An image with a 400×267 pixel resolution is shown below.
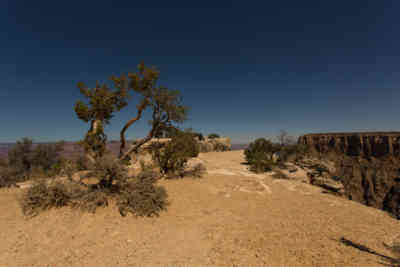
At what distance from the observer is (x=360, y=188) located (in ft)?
63.3

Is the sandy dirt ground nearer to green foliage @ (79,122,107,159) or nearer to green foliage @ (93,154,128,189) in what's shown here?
green foliage @ (93,154,128,189)

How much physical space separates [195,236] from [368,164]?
124 feet

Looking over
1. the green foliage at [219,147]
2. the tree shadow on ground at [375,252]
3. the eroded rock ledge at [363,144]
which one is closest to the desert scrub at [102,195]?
the tree shadow on ground at [375,252]

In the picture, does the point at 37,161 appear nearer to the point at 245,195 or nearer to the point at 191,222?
the point at 191,222

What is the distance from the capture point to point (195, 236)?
372cm

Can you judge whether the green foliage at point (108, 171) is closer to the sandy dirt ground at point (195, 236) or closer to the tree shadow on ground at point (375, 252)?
the sandy dirt ground at point (195, 236)

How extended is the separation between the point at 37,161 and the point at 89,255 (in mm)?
14659

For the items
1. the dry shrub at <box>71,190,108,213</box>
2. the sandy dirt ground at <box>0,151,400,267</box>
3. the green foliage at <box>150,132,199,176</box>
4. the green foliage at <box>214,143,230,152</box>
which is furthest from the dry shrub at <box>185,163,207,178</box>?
the green foliage at <box>214,143,230,152</box>

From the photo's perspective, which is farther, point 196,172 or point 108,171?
point 196,172

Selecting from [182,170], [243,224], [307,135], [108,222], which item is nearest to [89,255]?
[108,222]

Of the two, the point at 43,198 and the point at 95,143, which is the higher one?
the point at 95,143

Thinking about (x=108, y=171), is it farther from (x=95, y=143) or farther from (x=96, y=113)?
(x=96, y=113)

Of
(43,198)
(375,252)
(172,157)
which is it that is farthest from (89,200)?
(375,252)

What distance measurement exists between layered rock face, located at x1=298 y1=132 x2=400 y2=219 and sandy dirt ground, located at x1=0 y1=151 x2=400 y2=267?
10370 millimetres
